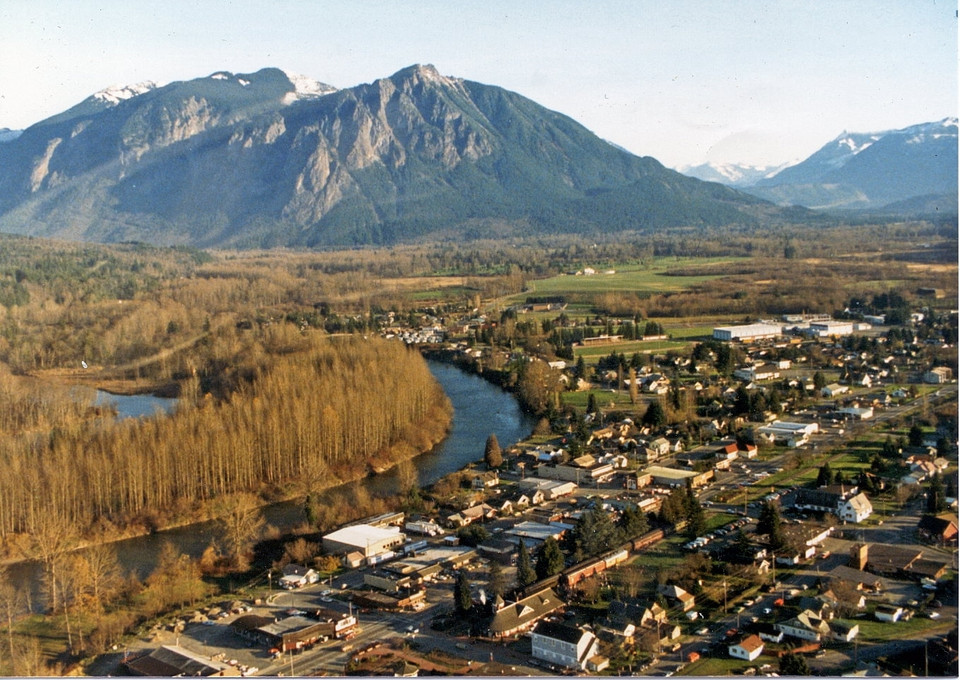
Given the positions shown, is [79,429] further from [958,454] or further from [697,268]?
[697,268]

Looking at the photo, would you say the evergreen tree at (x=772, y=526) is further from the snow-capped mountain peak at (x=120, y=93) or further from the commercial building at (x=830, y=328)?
the snow-capped mountain peak at (x=120, y=93)

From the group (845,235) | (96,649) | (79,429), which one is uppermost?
(845,235)

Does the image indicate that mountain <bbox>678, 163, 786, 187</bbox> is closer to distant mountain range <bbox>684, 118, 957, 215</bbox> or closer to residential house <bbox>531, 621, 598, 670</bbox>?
distant mountain range <bbox>684, 118, 957, 215</bbox>

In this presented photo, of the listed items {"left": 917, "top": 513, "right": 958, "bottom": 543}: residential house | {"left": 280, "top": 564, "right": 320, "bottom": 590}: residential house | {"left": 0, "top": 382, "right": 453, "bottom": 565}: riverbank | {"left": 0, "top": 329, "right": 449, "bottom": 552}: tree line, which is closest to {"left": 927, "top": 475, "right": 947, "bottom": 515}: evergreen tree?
{"left": 917, "top": 513, "right": 958, "bottom": 543}: residential house

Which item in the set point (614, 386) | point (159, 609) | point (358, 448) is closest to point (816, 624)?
point (159, 609)

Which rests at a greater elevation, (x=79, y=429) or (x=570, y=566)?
(x=79, y=429)

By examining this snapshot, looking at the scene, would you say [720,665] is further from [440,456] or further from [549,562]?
[440,456]

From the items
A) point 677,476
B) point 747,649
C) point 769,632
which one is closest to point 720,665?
point 747,649

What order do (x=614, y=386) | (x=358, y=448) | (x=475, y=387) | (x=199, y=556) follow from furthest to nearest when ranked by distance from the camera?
(x=475, y=387), (x=614, y=386), (x=358, y=448), (x=199, y=556)
